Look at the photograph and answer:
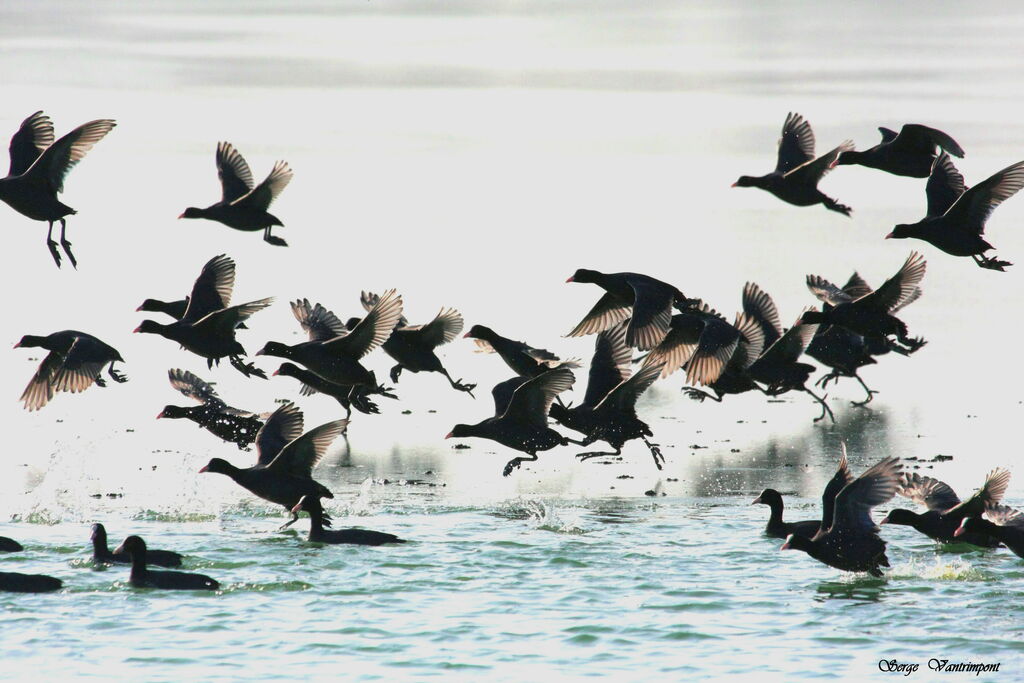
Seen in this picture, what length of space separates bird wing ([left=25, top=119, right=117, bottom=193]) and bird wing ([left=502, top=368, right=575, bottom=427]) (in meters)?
4.37

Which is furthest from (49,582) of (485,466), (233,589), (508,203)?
(508,203)

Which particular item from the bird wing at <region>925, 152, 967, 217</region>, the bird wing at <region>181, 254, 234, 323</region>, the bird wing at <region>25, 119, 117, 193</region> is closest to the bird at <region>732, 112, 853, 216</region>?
the bird wing at <region>925, 152, 967, 217</region>

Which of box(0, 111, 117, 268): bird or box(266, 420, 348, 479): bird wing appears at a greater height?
box(0, 111, 117, 268): bird

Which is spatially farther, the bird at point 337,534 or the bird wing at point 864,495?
the bird at point 337,534

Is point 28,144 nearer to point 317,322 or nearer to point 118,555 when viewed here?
point 317,322

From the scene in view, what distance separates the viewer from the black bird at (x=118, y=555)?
Answer: 9602 mm

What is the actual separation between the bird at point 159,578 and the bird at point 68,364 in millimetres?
3746

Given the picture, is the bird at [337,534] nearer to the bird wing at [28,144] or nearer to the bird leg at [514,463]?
the bird leg at [514,463]

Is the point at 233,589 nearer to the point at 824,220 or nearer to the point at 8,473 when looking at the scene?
the point at 8,473

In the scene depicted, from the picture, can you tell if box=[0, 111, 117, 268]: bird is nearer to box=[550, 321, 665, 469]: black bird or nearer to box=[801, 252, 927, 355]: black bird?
box=[550, 321, 665, 469]: black bird

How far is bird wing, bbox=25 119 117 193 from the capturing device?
12859 millimetres

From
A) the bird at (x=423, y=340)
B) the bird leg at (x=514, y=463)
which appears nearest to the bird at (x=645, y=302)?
the bird leg at (x=514, y=463)

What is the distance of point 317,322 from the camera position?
13.7 m

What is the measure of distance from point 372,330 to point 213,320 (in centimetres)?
144
